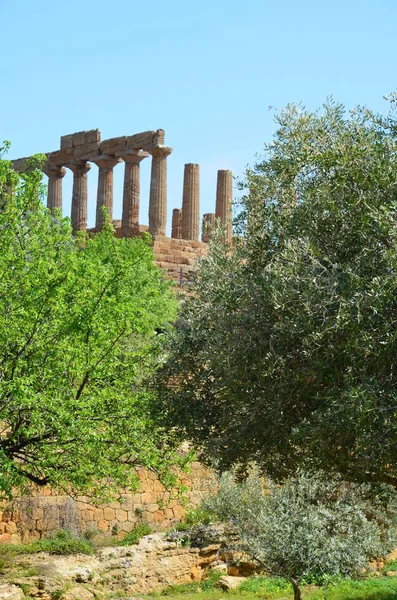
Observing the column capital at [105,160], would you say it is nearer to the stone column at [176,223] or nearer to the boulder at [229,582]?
the stone column at [176,223]

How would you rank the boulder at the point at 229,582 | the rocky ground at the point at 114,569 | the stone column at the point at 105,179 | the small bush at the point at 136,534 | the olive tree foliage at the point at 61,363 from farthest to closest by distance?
the stone column at the point at 105,179 → the small bush at the point at 136,534 → the boulder at the point at 229,582 → the rocky ground at the point at 114,569 → the olive tree foliage at the point at 61,363

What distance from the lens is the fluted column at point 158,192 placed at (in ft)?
170

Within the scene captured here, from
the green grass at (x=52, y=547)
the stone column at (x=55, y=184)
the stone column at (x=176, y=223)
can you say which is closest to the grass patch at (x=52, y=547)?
the green grass at (x=52, y=547)

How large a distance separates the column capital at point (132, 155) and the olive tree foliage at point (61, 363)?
110 ft

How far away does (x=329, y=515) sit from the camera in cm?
2183

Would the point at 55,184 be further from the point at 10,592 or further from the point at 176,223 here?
the point at 10,592

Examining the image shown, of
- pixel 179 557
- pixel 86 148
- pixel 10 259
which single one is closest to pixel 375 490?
pixel 10 259

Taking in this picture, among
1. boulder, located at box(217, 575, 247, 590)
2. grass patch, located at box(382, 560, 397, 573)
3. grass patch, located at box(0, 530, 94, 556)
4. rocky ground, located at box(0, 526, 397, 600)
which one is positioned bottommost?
boulder, located at box(217, 575, 247, 590)

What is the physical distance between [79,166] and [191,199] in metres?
6.93

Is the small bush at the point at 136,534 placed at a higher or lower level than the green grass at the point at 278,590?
higher

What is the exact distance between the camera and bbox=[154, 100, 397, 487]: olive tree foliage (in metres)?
12.0

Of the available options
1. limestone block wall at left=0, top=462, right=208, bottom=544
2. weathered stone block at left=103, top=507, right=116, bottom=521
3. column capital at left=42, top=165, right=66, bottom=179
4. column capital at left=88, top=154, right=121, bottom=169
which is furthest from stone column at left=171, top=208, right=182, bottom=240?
weathered stone block at left=103, top=507, right=116, bottom=521

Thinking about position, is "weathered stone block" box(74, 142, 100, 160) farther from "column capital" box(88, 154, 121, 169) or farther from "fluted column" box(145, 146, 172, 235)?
"fluted column" box(145, 146, 172, 235)

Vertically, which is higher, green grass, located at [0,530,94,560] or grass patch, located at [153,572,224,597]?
green grass, located at [0,530,94,560]
